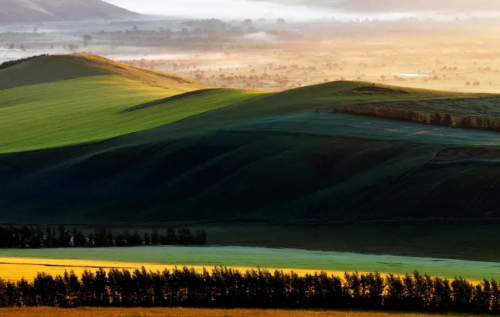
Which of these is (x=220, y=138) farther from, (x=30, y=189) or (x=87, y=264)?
(x=87, y=264)

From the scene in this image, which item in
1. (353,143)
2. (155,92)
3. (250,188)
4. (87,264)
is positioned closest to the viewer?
(87,264)

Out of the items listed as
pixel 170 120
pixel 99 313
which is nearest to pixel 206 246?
pixel 99 313

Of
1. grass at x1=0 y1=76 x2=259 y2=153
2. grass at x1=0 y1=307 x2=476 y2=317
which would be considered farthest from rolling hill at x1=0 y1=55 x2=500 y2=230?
grass at x1=0 y1=307 x2=476 y2=317

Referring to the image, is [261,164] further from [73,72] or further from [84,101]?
[73,72]

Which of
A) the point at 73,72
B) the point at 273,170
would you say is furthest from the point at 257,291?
the point at 73,72

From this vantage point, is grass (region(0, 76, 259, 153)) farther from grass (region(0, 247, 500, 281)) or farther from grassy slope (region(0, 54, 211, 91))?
grass (region(0, 247, 500, 281))

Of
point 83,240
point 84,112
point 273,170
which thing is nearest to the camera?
point 83,240
